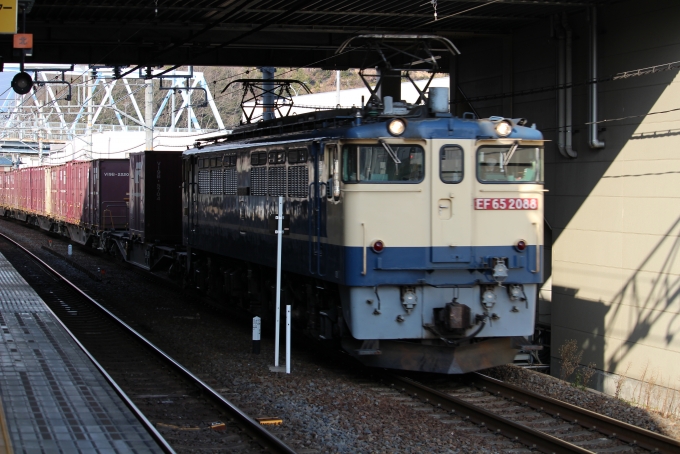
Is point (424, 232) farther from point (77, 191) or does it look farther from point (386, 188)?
point (77, 191)

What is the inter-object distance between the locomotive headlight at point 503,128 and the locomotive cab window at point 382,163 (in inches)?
40.8

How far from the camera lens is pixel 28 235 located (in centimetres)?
4209

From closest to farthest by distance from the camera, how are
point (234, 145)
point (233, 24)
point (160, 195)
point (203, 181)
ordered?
point (234, 145), point (203, 181), point (233, 24), point (160, 195)

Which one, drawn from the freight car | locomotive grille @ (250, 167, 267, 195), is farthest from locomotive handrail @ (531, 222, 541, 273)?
locomotive grille @ (250, 167, 267, 195)

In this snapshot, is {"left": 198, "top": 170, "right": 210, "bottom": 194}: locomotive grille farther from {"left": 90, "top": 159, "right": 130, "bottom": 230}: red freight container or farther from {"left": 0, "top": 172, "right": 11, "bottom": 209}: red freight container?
{"left": 0, "top": 172, "right": 11, "bottom": 209}: red freight container

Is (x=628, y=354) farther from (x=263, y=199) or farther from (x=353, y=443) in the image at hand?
(x=353, y=443)

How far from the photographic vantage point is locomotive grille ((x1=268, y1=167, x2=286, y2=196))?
12.5 meters

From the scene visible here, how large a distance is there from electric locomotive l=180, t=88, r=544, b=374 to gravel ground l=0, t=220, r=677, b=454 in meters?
0.72

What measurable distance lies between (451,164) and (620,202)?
6.84 m

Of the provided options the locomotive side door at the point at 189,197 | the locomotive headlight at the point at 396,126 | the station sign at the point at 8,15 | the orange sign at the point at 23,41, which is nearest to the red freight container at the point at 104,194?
the locomotive side door at the point at 189,197

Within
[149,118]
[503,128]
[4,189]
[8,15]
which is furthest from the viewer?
[4,189]

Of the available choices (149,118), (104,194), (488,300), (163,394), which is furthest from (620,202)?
(149,118)

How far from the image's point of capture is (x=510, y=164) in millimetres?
10945

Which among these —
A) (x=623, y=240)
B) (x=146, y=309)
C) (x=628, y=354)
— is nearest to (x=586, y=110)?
(x=623, y=240)
